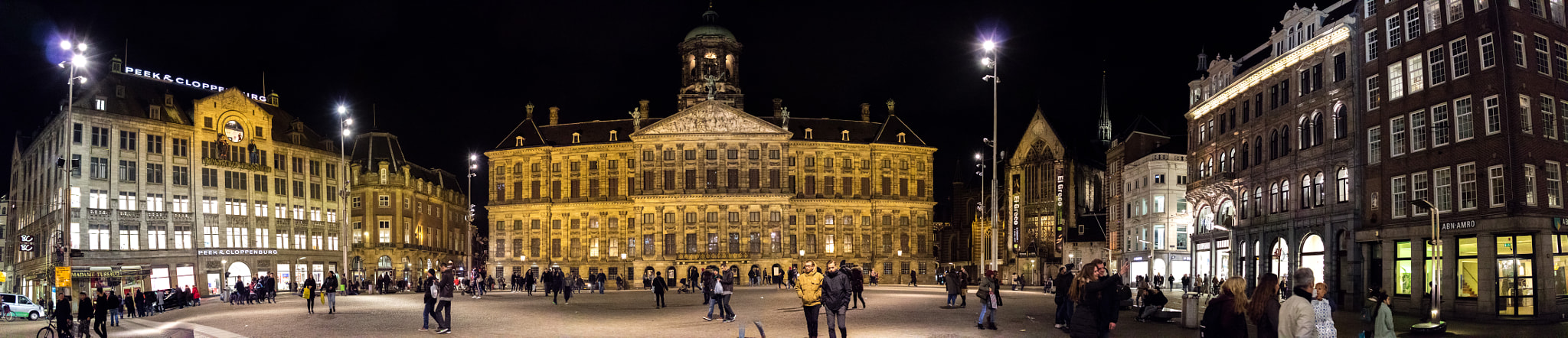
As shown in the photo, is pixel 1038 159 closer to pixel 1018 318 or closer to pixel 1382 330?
pixel 1018 318

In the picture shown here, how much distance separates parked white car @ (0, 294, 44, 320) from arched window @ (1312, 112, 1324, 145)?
4891 cm

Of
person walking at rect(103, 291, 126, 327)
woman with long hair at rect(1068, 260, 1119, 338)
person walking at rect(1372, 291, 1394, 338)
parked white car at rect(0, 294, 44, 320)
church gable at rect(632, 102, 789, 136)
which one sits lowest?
parked white car at rect(0, 294, 44, 320)

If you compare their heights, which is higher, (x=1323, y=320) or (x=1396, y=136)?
(x=1396, y=136)

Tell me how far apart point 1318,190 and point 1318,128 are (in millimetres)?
2380

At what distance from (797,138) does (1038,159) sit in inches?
853

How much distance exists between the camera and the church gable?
326 feet

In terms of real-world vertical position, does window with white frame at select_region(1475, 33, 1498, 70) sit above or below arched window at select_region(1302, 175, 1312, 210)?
above

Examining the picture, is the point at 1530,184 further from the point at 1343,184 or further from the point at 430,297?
the point at 430,297

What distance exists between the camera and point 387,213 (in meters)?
95.8

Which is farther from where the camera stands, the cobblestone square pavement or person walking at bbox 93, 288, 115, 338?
person walking at bbox 93, 288, 115, 338

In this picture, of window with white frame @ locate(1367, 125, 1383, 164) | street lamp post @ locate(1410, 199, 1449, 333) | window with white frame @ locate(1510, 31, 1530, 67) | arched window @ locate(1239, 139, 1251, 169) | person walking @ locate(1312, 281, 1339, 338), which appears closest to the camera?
person walking @ locate(1312, 281, 1339, 338)

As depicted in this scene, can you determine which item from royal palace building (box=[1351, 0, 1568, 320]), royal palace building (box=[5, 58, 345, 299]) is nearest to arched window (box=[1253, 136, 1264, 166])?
royal palace building (box=[1351, 0, 1568, 320])

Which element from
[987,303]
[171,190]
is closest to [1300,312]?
[987,303]

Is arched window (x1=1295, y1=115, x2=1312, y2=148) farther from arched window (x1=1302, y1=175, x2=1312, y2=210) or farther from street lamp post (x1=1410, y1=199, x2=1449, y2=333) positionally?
street lamp post (x1=1410, y1=199, x2=1449, y2=333)
